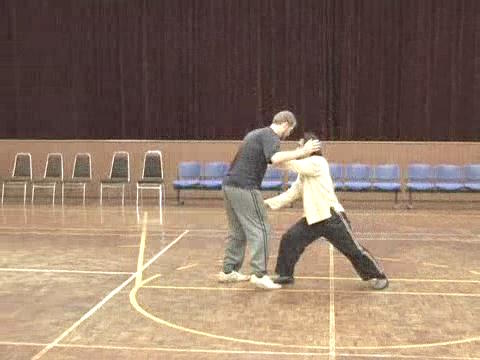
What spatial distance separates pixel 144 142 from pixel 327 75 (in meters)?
4.92

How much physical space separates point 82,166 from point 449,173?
8431 millimetres

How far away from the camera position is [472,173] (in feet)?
50.4

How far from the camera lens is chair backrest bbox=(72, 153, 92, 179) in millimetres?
16522

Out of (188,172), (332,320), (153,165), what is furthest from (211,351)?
(153,165)

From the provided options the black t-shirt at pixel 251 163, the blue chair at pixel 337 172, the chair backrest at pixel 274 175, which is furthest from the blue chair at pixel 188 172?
the black t-shirt at pixel 251 163

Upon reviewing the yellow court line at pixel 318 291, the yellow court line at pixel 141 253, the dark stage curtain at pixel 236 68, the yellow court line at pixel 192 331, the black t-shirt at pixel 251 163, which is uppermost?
the dark stage curtain at pixel 236 68

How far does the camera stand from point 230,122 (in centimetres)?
1800

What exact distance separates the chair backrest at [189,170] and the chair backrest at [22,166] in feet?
12.1

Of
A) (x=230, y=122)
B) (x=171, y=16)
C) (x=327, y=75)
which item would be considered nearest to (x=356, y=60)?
(x=327, y=75)

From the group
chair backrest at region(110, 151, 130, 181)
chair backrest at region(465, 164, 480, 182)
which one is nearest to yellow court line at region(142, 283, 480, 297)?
chair backrest at region(465, 164, 480, 182)

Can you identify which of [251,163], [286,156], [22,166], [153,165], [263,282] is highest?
[286,156]

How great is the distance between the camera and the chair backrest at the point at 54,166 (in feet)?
54.3

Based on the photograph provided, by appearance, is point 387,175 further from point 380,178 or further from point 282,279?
point 282,279

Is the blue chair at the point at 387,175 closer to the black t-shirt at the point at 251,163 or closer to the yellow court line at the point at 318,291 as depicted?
the yellow court line at the point at 318,291
